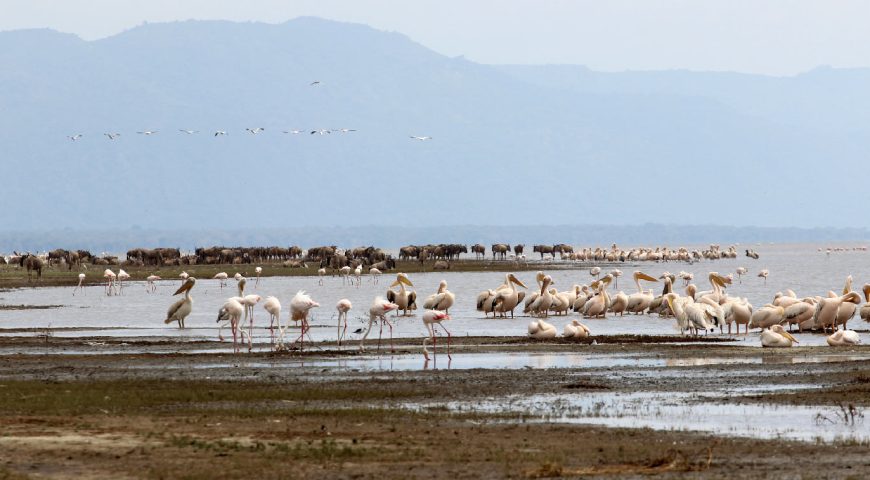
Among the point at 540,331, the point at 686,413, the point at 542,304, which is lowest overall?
the point at 686,413

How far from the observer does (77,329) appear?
119 feet

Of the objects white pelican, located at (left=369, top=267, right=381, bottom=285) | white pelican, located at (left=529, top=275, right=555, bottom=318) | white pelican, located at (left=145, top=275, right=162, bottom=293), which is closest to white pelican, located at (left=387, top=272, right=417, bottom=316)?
white pelican, located at (left=529, top=275, right=555, bottom=318)

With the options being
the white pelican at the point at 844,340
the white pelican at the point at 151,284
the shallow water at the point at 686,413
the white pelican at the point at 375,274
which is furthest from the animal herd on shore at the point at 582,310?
the white pelican at the point at 375,274

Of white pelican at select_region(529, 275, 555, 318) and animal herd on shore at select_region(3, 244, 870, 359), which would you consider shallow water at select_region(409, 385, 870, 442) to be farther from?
white pelican at select_region(529, 275, 555, 318)

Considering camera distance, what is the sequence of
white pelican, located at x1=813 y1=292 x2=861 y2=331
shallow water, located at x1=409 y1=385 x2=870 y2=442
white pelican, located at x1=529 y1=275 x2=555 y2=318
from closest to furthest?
shallow water, located at x1=409 y1=385 x2=870 y2=442 < white pelican, located at x1=813 y1=292 x2=861 y2=331 < white pelican, located at x1=529 y1=275 x2=555 y2=318

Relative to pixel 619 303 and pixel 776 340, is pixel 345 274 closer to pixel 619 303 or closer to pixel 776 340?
pixel 619 303

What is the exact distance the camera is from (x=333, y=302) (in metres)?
52.4

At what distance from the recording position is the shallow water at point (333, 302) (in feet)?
116

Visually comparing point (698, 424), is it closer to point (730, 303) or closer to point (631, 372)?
point (631, 372)

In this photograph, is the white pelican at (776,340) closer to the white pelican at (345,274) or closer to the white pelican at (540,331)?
the white pelican at (540,331)

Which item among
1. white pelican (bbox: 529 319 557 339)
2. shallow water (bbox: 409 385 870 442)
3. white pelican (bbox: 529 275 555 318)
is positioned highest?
white pelican (bbox: 529 275 555 318)

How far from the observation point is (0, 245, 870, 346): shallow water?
35406mm

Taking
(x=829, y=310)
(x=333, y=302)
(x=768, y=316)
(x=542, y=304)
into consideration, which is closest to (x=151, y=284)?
(x=333, y=302)

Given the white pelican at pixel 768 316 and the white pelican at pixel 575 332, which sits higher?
the white pelican at pixel 768 316
